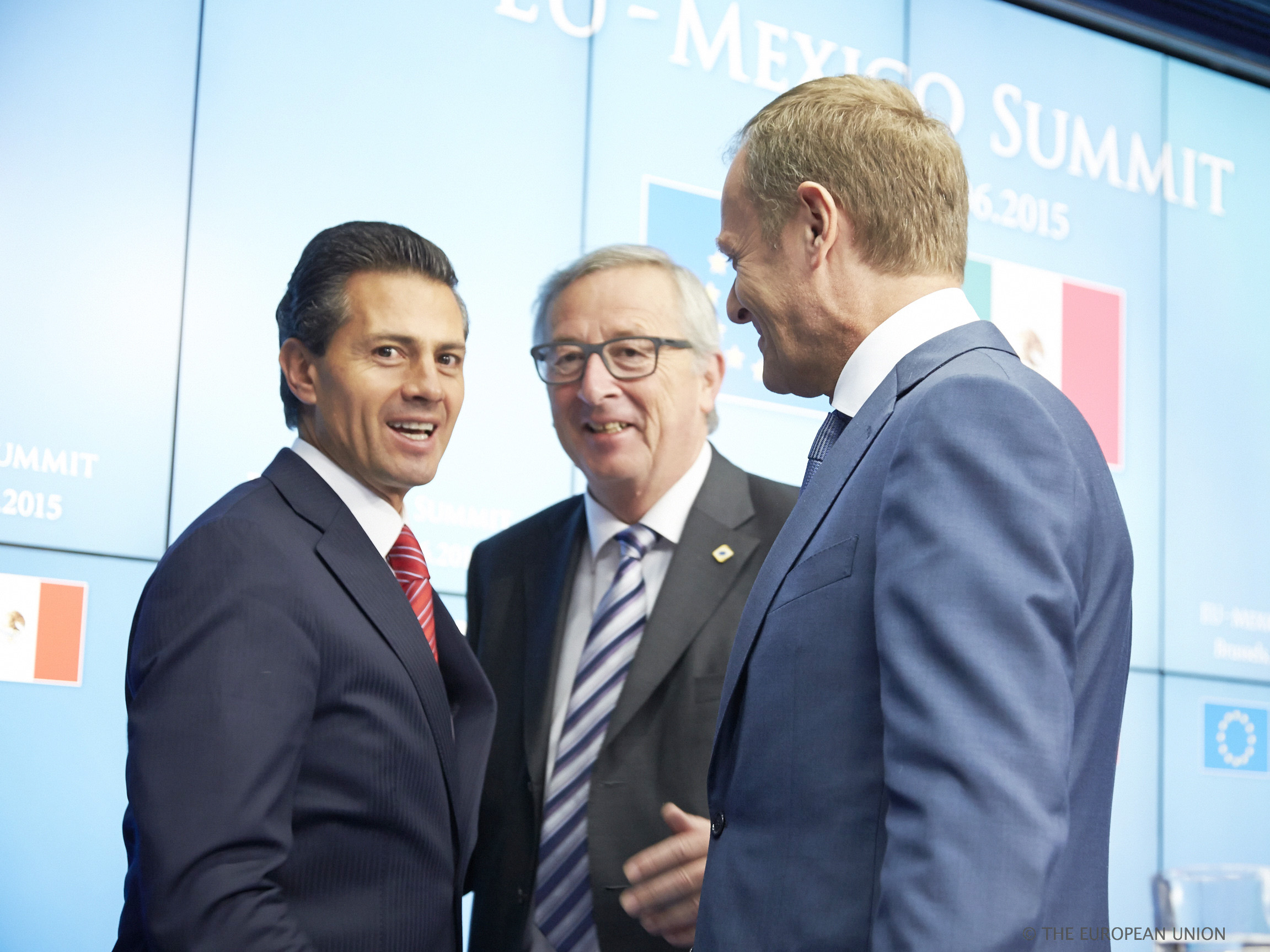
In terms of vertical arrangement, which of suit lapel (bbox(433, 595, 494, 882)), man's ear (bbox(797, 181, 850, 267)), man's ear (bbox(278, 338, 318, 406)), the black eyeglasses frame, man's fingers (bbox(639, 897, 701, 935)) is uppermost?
the black eyeglasses frame

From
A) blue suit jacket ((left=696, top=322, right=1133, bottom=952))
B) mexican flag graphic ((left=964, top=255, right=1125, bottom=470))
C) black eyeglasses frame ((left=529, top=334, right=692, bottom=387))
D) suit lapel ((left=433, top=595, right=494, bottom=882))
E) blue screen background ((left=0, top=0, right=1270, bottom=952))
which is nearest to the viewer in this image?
blue suit jacket ((left=696, top=322, right=1133, bottom=952))

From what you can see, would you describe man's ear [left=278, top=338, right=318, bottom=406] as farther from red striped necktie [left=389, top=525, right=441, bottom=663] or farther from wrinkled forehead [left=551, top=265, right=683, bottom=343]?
wrinkled forehead [left=551, top=265, right=683, bottom=343]

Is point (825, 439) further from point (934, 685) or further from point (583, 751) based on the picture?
point (583, 751)

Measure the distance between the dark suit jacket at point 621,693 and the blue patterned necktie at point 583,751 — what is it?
36 millimetres

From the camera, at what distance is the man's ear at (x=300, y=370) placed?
7.15 feet

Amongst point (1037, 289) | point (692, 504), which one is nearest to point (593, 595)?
point (692, 504)

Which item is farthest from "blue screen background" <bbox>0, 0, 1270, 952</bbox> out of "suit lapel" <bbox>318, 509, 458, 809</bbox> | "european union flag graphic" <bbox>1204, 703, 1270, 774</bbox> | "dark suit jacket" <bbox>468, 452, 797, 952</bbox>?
"suit lapel" <bbox>318, 509, 458, 809</bbox>

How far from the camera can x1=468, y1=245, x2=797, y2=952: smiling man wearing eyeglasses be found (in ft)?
7.38

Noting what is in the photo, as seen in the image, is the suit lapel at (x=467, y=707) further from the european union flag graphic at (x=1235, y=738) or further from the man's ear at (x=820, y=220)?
the european union flag graphic at (x=1235, y=738)

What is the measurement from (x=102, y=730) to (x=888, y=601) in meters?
2.22

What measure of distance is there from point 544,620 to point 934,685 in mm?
1504

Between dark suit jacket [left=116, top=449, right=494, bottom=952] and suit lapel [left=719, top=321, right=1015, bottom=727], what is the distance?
0.62 m

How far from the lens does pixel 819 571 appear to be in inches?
52.4

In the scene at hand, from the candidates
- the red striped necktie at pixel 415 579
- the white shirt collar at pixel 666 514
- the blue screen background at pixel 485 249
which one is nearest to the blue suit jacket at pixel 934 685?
the red striped necktie at pixel 415 579
